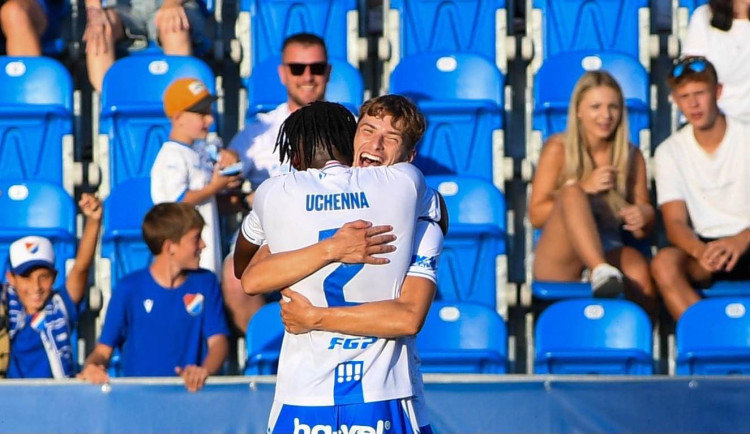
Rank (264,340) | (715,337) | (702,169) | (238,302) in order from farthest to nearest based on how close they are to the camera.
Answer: (702,169) → (238,302) → (715,337) → (264,340)

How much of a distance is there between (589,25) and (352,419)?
14.0ft

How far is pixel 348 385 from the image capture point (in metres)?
3.38

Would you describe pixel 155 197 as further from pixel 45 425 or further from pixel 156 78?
pixel 45 425

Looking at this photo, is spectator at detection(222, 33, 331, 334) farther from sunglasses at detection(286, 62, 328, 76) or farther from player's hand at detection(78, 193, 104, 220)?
player's hand at detection(78, 193, 104, 220)

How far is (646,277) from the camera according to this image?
605 centimetres

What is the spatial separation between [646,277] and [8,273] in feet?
9.00

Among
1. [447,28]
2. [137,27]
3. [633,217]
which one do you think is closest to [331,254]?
[633,217]

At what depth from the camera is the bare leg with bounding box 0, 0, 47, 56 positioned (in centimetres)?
697

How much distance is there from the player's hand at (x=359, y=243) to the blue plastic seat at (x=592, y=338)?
2.40m

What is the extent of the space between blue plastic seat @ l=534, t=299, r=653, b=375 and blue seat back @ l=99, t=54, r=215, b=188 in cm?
210

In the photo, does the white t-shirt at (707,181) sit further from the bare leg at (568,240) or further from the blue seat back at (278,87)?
the blue seat back at (278,87)

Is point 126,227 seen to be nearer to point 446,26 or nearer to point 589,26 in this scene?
point 446,26

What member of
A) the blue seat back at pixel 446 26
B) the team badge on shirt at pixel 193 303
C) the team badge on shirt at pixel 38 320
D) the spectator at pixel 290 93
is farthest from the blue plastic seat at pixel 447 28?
the team badge on shirt at pixel 38 320

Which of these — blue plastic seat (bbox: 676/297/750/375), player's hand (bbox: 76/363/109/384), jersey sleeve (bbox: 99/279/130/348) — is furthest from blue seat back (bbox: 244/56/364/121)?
player's hand (bbox: 76/363/109/384)
